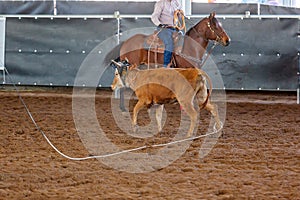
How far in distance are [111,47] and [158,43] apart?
2465 mm

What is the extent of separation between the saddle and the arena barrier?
1917mm

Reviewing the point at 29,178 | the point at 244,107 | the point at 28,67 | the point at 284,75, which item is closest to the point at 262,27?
the point at 284,75

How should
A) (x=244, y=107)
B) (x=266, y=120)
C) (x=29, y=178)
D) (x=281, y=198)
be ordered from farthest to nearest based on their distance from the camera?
(x=244, y=107) < (x=266, y=120) < (x=29, y=178) < (x=281, y=198)

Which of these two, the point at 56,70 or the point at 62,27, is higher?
the point at 62,27

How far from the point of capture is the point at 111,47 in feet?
34.5

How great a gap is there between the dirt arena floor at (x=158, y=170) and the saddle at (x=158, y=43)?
103 cm

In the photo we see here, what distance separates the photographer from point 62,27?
1090 centimetres

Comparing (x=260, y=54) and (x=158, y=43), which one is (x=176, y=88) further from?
(x=260, y=54)

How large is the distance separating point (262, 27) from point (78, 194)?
24.1 ft

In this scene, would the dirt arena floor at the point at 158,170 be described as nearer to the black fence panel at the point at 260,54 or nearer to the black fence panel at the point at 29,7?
the black fence panel at the point at 260,54

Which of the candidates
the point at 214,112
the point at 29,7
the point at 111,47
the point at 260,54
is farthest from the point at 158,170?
the point at 29,7

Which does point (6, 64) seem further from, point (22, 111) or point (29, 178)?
point (29, 178)

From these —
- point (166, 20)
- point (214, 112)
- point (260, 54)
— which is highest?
point (166, 20)

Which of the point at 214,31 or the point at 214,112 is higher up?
the point at 214,31
